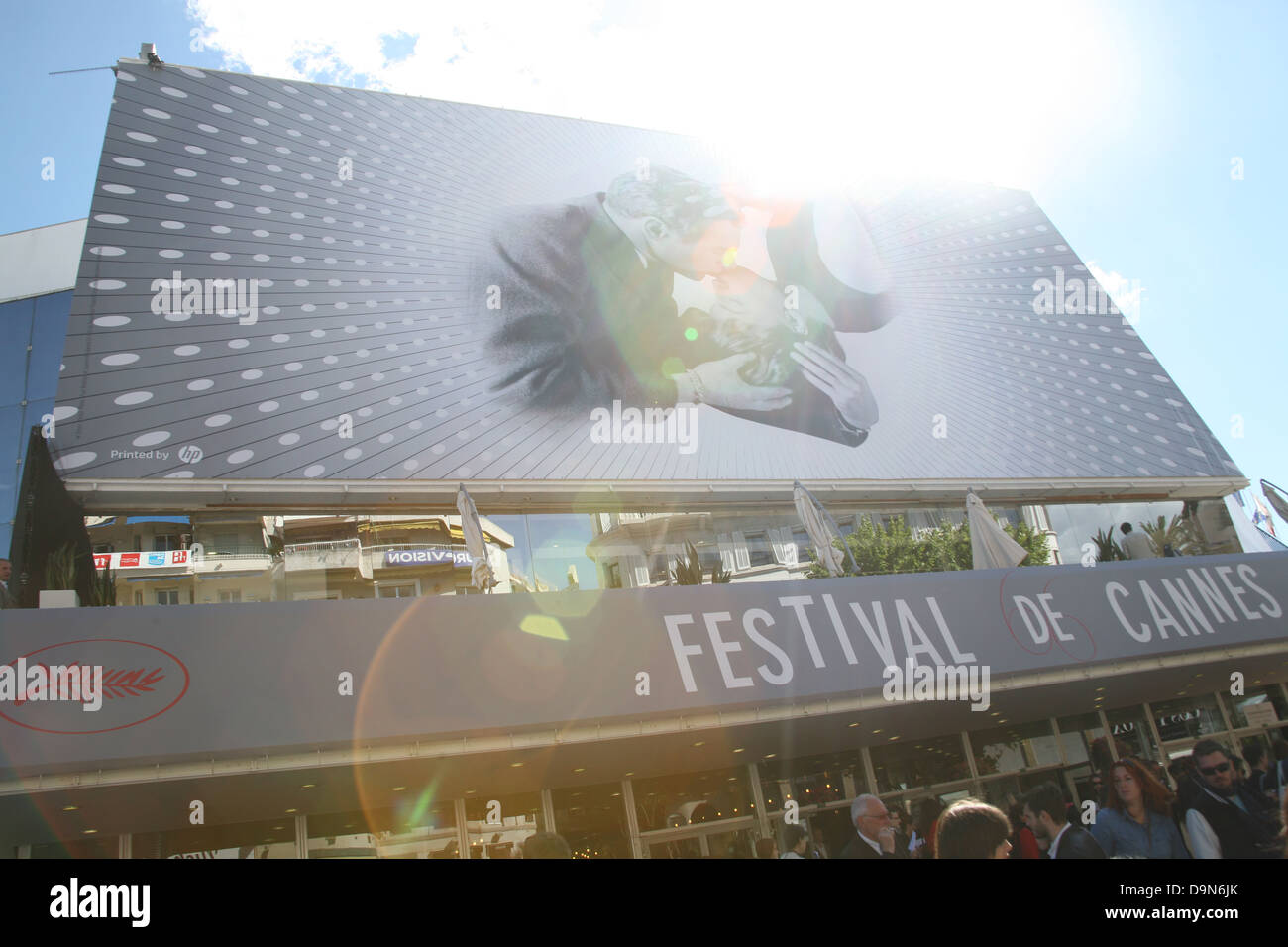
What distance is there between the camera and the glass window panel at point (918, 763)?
32.1 feet

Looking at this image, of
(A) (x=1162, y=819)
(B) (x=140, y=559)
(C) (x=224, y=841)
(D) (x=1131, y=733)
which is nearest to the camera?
(A) (x=1162, y=819)

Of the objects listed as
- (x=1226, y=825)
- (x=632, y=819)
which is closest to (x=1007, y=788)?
(x=632, y=819)

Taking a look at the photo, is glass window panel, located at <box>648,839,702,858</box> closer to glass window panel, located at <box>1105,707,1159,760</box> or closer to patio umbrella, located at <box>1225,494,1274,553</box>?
glass window panel, located at <box>1105,707,1159,760</box>

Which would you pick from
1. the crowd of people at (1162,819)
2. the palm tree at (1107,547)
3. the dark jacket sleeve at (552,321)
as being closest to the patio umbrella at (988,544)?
the palm tree at (1107,547)

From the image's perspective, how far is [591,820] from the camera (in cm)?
841

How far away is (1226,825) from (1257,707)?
1066cm

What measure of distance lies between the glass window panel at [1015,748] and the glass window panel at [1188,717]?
2.08m

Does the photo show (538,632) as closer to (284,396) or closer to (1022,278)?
(284,396)

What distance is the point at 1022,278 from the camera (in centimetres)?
1527

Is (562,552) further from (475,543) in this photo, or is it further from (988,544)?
(988,544)

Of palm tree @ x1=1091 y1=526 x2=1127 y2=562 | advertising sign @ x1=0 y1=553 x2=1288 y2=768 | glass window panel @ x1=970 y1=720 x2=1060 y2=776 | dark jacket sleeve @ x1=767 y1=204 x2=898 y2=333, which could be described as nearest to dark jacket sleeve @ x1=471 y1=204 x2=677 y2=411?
dark jacket sleeve @ x1=767 y1=204 x2=898 y2=333

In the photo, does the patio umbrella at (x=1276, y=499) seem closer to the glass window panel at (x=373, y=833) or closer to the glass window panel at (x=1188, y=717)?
the glass window panel at (x=1188, y=717)
